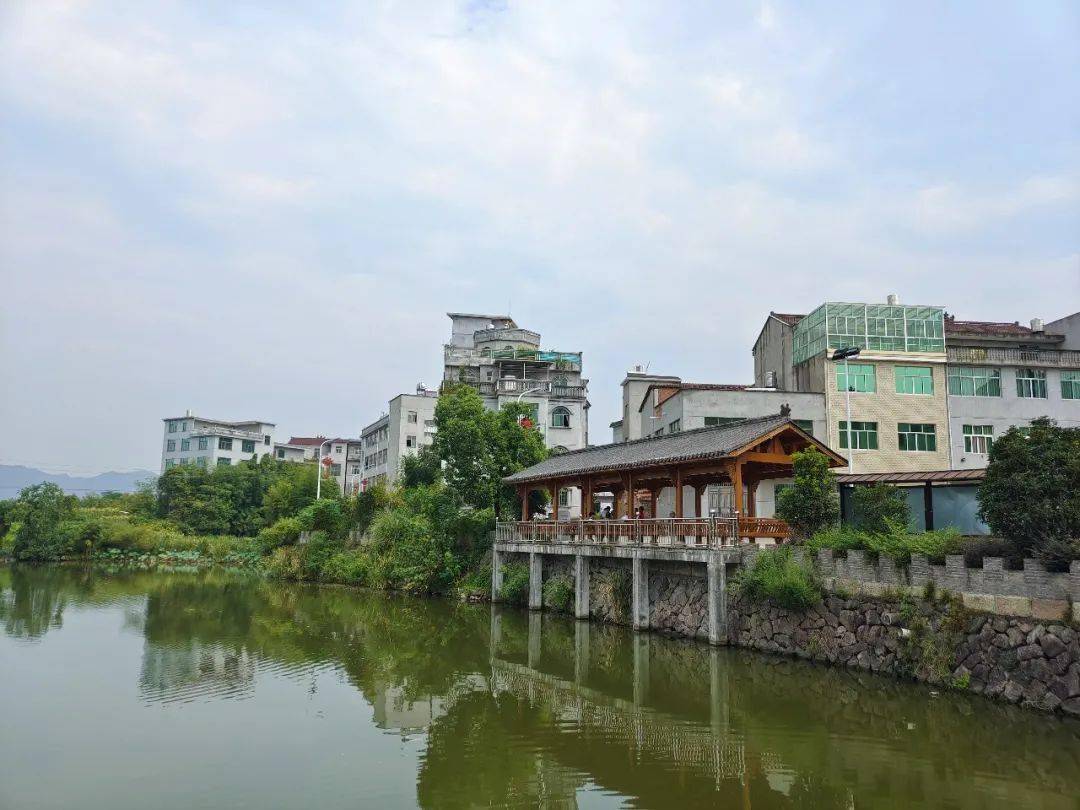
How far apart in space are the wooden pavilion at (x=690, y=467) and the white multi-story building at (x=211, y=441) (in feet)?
174

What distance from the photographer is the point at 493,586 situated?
92.3 ft

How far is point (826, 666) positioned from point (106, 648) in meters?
17.0

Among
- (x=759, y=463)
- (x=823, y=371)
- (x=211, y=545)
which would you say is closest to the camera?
(x=759, y=463)

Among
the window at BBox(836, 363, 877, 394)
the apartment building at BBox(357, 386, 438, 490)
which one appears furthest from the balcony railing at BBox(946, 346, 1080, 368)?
the apartment building at BBox(357, 386, 438, 490)

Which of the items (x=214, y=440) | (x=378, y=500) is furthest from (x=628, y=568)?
(x=214, y=440)

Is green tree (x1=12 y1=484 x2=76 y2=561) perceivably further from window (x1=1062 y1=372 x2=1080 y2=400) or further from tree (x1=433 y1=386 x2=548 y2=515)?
window (x1=1062 y1=372 x2=1080 y2=400)

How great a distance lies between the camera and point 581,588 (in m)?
23.3

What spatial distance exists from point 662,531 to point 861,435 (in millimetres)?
13931

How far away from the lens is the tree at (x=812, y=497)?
17125 millimetres

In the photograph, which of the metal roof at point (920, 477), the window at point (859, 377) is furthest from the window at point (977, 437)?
the metal roof at point (920, 477)

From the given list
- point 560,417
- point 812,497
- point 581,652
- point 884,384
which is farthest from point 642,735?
point 560,417

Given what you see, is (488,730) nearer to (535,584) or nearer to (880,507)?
(880,507)

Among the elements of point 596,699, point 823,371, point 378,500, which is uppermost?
point 823,371

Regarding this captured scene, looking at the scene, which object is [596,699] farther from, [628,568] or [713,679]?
[628,568]
